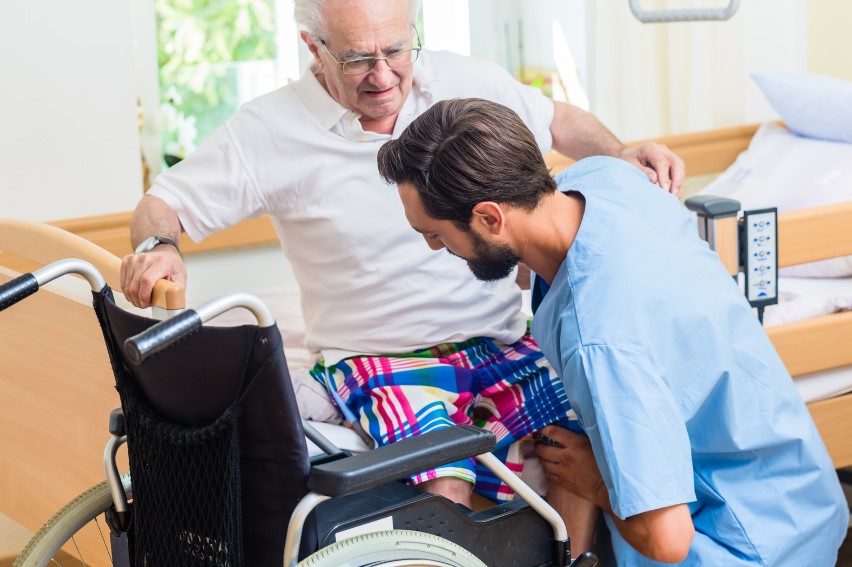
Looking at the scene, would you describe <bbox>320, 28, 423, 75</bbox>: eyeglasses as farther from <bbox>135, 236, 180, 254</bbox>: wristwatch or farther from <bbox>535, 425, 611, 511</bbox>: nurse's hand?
<bbox>535, 425, 611, 511</bbox>: nurse's hand

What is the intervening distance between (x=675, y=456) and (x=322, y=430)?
0.62 meters

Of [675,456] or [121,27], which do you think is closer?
[675,456]

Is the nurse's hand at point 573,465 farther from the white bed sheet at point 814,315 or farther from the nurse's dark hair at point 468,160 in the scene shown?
the white bed sheet at point 814,315

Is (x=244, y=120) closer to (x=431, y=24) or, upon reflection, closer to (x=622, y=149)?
(x=622, y=149)

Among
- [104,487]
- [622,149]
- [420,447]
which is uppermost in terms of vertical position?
[622,149]

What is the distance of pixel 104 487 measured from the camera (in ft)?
5.06

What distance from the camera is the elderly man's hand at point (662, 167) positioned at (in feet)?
6.50

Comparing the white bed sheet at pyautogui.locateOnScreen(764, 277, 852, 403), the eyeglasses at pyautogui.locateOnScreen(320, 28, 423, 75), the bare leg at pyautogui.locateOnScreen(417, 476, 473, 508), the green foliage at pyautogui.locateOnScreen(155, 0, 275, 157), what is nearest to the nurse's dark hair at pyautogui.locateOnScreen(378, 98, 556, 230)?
the eyeglasses at pyautogui.locateOnScreen(320, 28, 423, 75)

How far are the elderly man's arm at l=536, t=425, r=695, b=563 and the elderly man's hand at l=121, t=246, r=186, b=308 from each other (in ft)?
2.12

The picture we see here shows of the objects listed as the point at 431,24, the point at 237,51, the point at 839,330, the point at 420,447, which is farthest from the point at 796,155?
the point at 420,447

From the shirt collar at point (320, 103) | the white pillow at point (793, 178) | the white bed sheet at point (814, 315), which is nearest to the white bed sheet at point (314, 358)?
the white bed sheet at point (814, 315)

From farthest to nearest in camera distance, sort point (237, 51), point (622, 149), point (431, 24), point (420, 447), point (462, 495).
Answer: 1. point (431, 24)
2. point (237, 51)
3. point (622, 149)
4. point (462, 495)
5. point (420, 447)

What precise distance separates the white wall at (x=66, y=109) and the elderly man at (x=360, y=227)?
35.6 inches

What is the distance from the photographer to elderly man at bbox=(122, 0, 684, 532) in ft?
5.98
